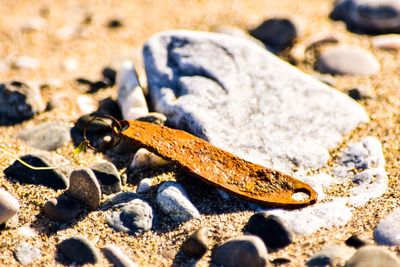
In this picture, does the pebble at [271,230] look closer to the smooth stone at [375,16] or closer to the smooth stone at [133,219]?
the smooth stone at [133,219]

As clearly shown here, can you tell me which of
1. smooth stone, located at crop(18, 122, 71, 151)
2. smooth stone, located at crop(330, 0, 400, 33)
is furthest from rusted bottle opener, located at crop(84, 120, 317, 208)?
smooth stone, located at crop(330, 0, 400, 33)

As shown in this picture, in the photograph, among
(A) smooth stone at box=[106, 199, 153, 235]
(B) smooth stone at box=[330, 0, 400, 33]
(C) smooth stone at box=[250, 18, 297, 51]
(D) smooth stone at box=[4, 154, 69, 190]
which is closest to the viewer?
(A) smooth stone at box=[106, 199, 153, 235]

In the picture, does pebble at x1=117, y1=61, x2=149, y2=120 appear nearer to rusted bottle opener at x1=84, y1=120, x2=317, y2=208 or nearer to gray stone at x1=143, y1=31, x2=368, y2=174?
gray stone at x1=143, y1=31, x2=368, y2=174

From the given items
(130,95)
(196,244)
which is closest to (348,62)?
(130,95)

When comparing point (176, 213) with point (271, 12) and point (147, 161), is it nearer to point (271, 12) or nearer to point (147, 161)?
point (147, 161)

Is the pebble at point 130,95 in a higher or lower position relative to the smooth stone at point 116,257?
higher

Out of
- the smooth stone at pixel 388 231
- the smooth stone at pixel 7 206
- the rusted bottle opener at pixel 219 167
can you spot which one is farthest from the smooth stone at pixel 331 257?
the smooth stone at pixel 7 206
